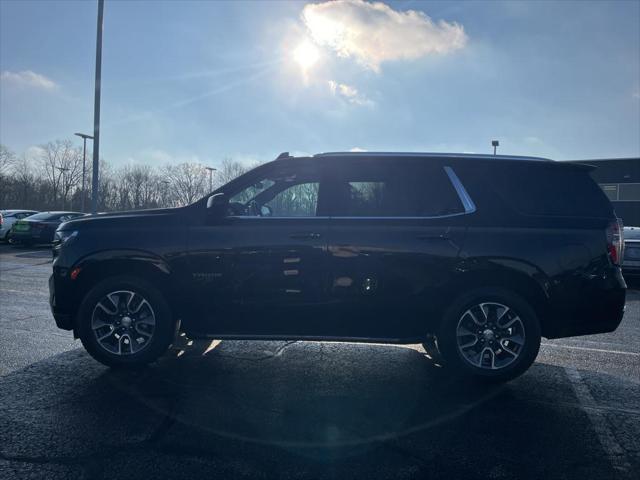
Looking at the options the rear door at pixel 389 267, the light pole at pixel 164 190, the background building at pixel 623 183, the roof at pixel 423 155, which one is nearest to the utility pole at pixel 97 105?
the roof at pixel 423 155

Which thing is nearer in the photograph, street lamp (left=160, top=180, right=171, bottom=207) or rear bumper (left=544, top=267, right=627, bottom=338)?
rear bumper (left=544, top=267, right=627, bottom=338)

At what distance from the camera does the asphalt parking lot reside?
112 inches

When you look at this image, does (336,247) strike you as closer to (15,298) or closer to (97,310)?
(97,310)

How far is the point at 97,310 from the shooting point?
436 centimetres

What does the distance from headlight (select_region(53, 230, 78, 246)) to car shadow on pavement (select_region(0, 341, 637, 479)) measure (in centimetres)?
117

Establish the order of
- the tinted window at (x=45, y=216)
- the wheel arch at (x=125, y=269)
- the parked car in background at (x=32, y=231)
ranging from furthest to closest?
1. the tinted window at (x=45, y=216)
2. the parked car in background at (x=32, y=231)
3. the wheel arch at (x=125, y=269)

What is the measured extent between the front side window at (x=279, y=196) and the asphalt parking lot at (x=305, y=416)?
4.95ft

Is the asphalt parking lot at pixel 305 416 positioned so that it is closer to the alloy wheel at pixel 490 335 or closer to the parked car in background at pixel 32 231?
the alloy wheel at pixel 490 335

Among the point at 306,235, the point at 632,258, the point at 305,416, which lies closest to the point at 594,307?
the point at 306,235

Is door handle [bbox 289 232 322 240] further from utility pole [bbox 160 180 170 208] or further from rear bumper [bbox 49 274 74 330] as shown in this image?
utility pole [bbox 160 180 170 208]

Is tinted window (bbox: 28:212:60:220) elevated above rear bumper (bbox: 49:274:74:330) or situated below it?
above

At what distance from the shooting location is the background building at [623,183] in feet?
93.8

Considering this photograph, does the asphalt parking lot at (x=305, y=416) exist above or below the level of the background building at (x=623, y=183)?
below

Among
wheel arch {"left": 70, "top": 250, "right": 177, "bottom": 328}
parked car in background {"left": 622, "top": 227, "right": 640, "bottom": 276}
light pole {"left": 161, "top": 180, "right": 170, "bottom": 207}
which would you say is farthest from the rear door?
light pole {"left": 161, "top": 180, "right": 170, "bottom": 207}
